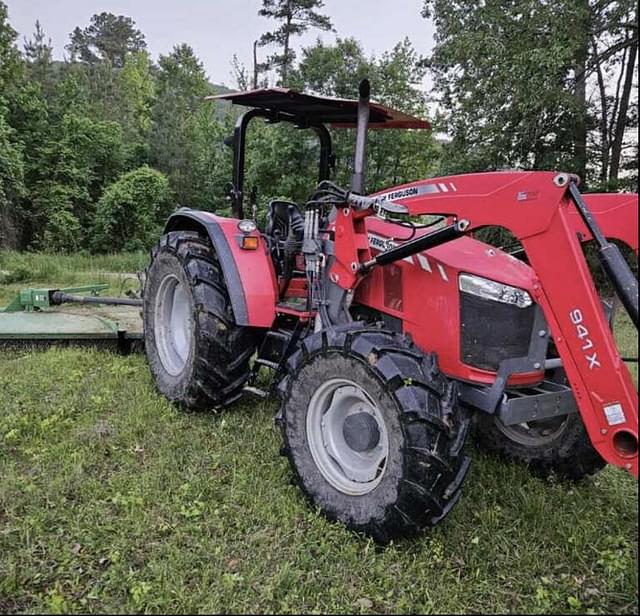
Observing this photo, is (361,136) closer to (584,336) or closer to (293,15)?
(584,336)

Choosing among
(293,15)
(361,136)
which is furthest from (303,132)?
(361,136)

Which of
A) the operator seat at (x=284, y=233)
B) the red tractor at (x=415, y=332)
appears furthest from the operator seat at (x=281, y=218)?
the red tractor at (x=415, y=332)

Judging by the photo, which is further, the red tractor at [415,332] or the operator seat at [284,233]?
the operator seat at [284,233]

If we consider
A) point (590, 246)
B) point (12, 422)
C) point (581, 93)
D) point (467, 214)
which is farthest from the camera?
point (581, 93)

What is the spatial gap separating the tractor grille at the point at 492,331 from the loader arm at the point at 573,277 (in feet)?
0.51

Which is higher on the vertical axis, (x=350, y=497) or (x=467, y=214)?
(x=467, y=214)

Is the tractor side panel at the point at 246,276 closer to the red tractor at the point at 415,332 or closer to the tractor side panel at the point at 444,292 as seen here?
the red tractor at the point at 415,332

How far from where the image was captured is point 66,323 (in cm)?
556

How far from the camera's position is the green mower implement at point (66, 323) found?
5234 mm

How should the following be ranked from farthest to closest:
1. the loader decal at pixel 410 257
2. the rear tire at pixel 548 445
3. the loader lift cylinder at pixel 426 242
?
the rear tire at pixel 548 445 → the loader decal at pixel 410 257 → the loader lift cylinder at pixel 426 242

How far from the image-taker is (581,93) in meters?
10.2

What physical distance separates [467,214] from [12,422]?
9.90 ft

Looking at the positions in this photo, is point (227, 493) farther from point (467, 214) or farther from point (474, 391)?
point (467, 214)

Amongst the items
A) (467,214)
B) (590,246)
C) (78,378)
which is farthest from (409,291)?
(78,378)
